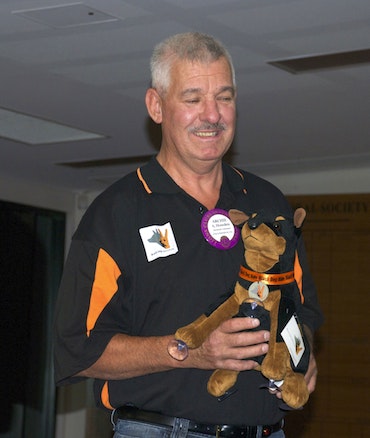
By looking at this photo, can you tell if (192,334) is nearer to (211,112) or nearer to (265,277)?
(265,277)

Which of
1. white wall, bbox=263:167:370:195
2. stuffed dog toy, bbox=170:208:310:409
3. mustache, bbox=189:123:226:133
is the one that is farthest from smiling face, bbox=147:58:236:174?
white wall, bbox=263:167:370:195

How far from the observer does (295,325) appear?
204cm

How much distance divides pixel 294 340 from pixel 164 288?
32 centimetres

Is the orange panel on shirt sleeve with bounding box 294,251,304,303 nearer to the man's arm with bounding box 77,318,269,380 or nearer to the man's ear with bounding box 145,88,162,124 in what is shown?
the man's arm with bounding box 77,318,269,380

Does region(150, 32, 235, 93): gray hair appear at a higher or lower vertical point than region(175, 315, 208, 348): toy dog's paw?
higher

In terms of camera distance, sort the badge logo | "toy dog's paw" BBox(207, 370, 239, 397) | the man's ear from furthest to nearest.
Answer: the man's ear
the badge logo
"toy dog's paw" BBox(207, 370, 239, 397)

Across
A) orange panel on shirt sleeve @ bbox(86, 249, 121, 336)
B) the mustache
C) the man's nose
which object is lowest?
orange panel on shirt sleeve @ bbox(86, 249, 121, 336)

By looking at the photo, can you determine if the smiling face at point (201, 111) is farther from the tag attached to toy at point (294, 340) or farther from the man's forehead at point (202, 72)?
the tag attached to toy at point (294, 340)

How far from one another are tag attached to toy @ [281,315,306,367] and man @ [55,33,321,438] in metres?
0.05

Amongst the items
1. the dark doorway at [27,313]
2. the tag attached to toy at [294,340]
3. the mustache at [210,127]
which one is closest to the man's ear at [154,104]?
the mustache at [210,127]

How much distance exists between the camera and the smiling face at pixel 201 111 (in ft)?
7.34

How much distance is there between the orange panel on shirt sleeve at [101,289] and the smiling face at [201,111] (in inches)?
14.1

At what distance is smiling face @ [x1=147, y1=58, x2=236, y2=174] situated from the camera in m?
2.24

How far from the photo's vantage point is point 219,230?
222 cm
